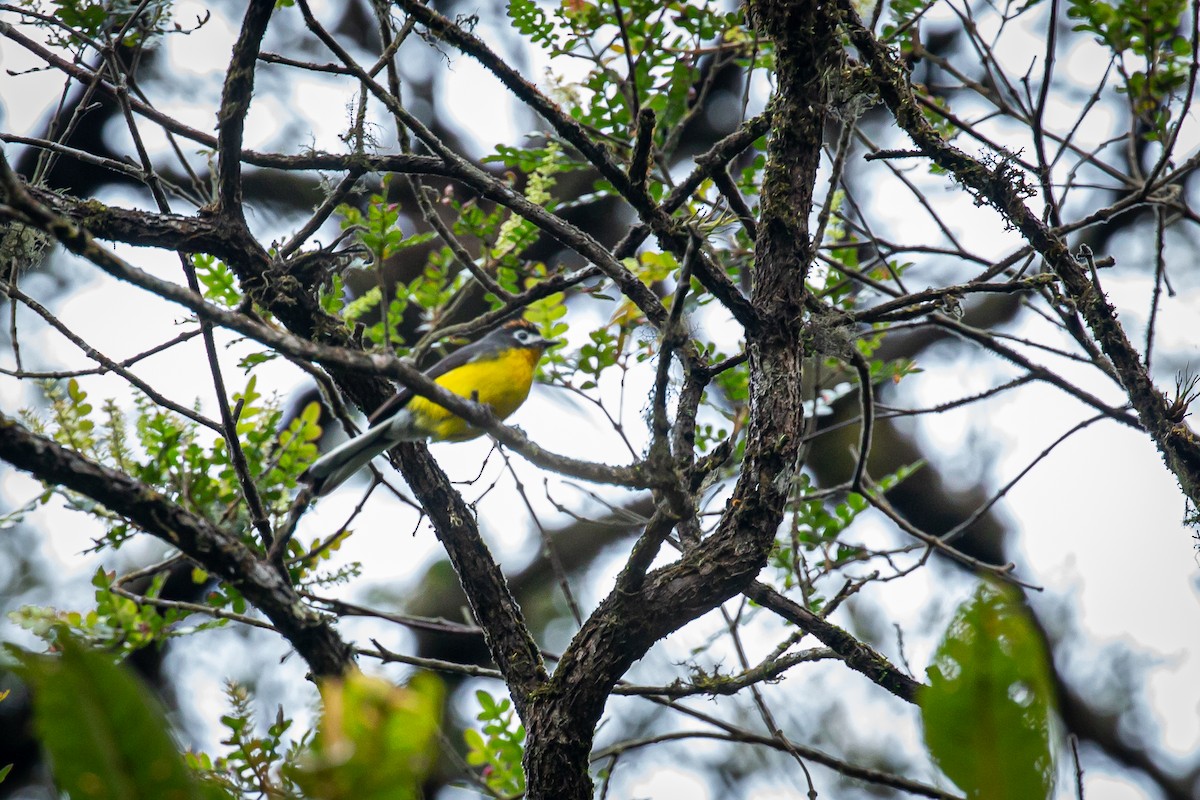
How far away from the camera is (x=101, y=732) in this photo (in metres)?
0.73

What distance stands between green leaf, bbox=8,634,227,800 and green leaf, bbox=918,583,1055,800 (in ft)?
1.94

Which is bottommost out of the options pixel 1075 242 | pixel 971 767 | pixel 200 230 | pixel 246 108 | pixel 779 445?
pixel 971 767

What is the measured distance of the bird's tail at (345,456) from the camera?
3340 mm

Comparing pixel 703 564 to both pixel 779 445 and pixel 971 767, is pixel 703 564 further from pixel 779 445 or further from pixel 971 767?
pixel 971 767

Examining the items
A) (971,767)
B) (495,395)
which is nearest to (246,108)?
(495,395)

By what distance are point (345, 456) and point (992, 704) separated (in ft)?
9.74

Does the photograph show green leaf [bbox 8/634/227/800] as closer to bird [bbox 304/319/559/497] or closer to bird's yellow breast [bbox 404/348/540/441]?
bird [bbox 304/319/559/497]

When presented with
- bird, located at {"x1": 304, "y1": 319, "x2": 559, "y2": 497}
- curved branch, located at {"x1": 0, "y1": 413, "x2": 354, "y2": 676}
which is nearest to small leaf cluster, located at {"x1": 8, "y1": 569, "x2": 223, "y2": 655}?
bird, located at {"x1": 304, "y1": 319, "x2": 559, "y2": 497}

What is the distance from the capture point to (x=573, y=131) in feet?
9.35

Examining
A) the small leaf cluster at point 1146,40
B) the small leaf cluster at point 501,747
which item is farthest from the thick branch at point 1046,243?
the small leaf cluster at point 501,747

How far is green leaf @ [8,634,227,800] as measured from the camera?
0.71m

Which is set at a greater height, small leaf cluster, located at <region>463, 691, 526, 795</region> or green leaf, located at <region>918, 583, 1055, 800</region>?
small leaf cluster, located at <region>463, 691, 526, 795</region>

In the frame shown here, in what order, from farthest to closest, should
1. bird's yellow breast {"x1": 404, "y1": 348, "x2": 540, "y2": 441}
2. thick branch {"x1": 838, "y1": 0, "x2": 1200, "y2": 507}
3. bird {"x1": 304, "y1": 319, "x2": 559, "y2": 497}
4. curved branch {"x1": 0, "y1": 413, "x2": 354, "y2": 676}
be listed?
1. bird's yellow breast {"x1": 404, "y1": 348, "x2": 540, "y2": 441}
2. bird {"x1": 304, "y1": 319, "x2": 559, "y2": 497}
3. thick branch {"x1": 838, "y1": 0, "x2": 1200, "y2": 507}
4. curved branch {"x1": 0, "y1": 413, "x2": 354, "y2": 676}

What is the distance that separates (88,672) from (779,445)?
198 centimetres
